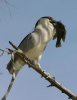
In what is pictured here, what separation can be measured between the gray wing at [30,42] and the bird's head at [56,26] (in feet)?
0.89

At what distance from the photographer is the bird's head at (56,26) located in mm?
4730

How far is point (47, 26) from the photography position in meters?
5.70

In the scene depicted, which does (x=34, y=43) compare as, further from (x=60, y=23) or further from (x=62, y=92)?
(x=62, y=92)

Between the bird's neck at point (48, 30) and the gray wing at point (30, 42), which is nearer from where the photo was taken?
the bird's neck at point (48, 30)

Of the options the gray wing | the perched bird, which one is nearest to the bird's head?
the perched bird

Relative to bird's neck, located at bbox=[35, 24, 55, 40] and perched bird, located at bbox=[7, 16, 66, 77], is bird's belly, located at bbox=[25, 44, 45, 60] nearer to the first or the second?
perched bird, located at bbox=[7, 16, 66, 77]

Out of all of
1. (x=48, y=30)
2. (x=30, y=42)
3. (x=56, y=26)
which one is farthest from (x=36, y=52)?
(x=56, y=26)

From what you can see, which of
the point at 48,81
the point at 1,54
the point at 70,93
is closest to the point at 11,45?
the point at 1,54

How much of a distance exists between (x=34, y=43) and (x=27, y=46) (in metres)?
0.13

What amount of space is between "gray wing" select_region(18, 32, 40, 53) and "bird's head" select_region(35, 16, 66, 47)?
271mm

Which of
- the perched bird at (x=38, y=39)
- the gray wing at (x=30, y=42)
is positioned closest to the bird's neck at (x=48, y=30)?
the perched bird at (x=38, y=39)

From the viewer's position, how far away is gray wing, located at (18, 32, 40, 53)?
18.2ft

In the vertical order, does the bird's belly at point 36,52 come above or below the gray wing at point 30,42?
below

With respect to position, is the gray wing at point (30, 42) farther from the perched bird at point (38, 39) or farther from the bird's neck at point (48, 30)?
the bird's neck at point (48, 30)
